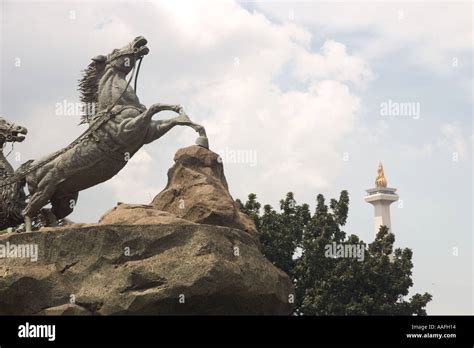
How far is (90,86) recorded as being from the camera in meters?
13.7

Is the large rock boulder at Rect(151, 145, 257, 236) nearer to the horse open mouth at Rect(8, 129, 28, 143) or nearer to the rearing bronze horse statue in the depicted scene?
the rearing bronze horse statue

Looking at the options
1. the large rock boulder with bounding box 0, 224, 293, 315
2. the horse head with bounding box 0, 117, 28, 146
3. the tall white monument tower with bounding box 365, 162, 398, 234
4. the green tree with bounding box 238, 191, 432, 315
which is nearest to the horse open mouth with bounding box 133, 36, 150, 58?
the horse head with bounding box 0, 117, 28, 146

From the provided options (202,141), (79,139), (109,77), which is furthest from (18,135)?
(202,141)

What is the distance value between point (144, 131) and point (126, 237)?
206cm

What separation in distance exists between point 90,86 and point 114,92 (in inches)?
30.7

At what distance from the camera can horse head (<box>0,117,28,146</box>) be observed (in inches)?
547

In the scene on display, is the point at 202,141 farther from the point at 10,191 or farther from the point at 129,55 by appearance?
the point at 10,191

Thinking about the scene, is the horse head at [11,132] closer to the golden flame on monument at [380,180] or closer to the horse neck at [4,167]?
the horse neck at [4,167]

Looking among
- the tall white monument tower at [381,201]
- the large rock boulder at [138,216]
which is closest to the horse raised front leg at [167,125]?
the large rock boulder at [138,216]

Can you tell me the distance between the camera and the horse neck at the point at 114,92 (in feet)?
43.0
